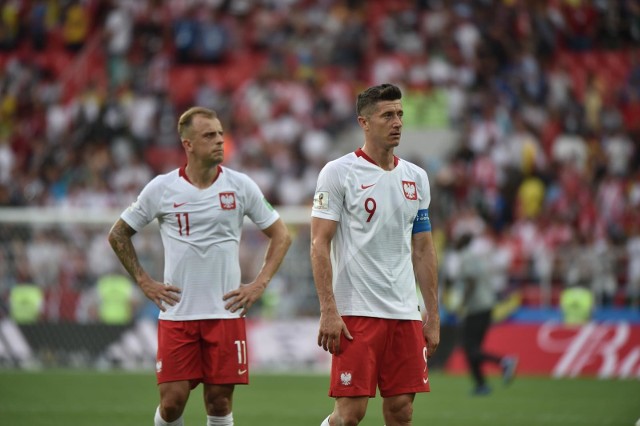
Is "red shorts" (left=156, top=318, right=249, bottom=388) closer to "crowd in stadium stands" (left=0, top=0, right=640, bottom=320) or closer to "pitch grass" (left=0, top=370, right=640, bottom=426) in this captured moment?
"pitch grass" (left=0, top=370, right=640, bottom=426)

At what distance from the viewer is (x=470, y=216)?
2323 cm

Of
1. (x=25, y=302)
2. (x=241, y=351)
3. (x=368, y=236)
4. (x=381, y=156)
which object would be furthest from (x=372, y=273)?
(x=25, y=302)

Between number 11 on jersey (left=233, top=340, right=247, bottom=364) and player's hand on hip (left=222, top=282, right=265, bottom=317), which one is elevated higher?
player's hand on hip (left=222, top=282, right=265, bottom=317)

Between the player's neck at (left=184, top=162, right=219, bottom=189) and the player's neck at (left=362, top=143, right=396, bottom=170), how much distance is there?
1.62 metres

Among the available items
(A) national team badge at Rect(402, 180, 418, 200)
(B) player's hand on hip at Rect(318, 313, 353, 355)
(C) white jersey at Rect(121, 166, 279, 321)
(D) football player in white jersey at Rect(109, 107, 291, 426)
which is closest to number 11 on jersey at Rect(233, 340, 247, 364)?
(D) football player in white jersey at Rect(109, 107, 291, 426)

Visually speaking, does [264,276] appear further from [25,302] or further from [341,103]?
[341,103]

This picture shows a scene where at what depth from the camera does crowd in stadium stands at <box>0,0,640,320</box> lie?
76.4ft

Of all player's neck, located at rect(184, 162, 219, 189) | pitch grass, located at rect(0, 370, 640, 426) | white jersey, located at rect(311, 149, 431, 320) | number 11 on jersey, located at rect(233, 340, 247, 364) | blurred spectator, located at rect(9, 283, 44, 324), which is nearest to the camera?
white jersey, located at rect(311, 149, 431, 320)

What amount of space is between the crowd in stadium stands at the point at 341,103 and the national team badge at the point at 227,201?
12.9 metres

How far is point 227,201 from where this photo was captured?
8945 millimetres

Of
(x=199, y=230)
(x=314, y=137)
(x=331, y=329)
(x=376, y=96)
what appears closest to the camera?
(x=331, y=329)

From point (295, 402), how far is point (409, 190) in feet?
25.4

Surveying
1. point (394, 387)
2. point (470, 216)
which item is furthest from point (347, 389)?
point (470, 216)

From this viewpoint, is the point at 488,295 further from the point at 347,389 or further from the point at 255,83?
the point at 255,83
